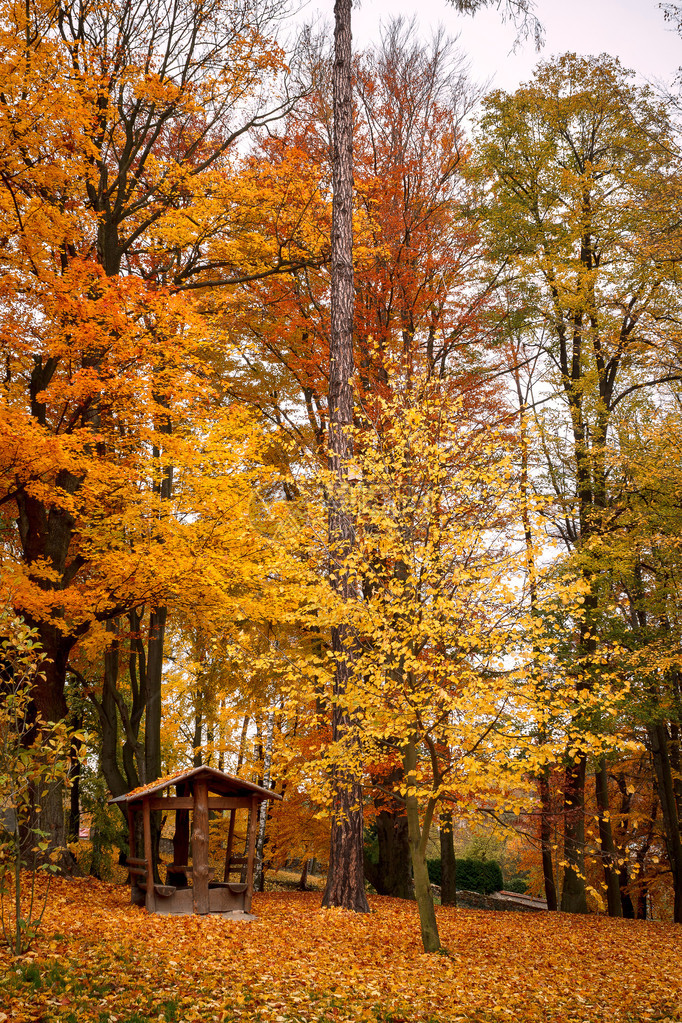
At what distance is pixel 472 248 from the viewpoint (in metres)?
15.4

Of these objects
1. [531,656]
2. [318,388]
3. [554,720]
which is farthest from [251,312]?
[531,656]

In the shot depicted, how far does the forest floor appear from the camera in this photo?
4738mm

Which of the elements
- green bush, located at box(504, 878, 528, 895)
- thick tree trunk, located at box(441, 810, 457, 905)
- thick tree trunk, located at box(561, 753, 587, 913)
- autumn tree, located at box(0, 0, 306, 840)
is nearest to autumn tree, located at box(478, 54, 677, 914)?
thick tree trunk, located at box(561, 753, 587, 913)

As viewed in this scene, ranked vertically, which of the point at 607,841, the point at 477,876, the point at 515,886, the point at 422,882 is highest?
the point at 422,882

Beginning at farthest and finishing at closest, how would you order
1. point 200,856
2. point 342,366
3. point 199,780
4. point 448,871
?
1. point 448,871
2. point 342,366
3. point 199,780
4. point 200,856

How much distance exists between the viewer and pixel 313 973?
616 centimetres

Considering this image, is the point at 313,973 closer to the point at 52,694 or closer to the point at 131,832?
the point at 52,694

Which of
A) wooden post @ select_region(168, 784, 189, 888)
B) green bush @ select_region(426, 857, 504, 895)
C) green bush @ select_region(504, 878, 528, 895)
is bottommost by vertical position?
green bush @ select_region(504, 878, 528, 895)

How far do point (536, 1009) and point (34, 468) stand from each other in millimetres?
7963

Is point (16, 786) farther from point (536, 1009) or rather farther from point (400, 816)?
point (400, 816)

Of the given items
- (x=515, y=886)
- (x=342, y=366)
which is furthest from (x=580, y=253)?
(x=515, y=886)

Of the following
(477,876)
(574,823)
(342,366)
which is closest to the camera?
(342,366)

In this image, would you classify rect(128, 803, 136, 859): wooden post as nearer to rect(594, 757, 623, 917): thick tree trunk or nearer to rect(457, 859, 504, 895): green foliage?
rect(594, 757, 623, 917): thick tree trunk

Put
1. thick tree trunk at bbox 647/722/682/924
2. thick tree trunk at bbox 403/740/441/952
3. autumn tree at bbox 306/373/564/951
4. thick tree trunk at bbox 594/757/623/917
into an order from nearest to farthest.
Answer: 1. autumn tree at bbox 306/373/564/951
2. thick tree trunk at bbox 403/740/441/952
3. thick tree trunk at bbox 647/722/682/924
4. thick tree trunk at bbox 594/757/623/917
